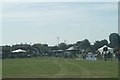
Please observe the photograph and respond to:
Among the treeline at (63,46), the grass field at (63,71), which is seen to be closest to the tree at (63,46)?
the treeline at (63,46)

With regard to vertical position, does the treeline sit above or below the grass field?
above

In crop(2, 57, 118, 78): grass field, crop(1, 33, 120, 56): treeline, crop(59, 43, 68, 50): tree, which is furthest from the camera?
crop(59, 43, 68, 50): tree

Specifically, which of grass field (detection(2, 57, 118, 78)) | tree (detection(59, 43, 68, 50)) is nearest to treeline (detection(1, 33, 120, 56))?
tree (detection(59, 43, 68, 50))

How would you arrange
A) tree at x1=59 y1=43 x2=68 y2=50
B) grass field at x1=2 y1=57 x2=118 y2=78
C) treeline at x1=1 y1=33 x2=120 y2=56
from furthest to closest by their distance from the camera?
tree at x1=59 y1=43 x2=68 y2=50, treeline at x1=1 y1=33 x2=120 y2=56, grass field at x1=2 y1=57 x2=118 y2=78

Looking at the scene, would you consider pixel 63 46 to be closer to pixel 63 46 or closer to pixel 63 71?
Answer: pixel 63 46

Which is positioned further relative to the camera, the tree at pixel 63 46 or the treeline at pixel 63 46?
the tree at pixel 63 46

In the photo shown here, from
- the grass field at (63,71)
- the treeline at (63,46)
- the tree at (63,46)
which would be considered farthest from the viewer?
the tree at (63,46)

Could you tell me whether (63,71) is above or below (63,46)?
below

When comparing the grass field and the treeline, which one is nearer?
the grass field

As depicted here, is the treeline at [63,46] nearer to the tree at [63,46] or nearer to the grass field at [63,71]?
the tree at [63,46]

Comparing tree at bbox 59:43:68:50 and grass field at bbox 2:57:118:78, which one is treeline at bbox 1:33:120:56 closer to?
tree at bbox 59:43:68:50

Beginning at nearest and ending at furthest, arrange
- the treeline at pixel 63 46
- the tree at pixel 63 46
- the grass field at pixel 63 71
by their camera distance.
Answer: the grass field at pixel 63 71, the treeline at pixel 63 46, the tree at pixel 63 46

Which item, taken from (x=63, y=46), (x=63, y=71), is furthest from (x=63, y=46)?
(x=63, y=71)

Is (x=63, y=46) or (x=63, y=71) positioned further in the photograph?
(x=63, y=46)
